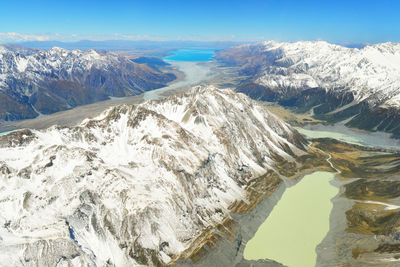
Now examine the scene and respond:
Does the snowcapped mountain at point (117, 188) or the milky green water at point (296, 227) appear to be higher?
the snowcapped mountain at point (117, 188)

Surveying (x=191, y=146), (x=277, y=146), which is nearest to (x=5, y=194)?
(x=191, y=146)

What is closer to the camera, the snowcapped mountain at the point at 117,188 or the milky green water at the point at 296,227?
the snowcapped mountain at the point at 117,188

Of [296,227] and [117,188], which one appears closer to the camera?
[117,188]

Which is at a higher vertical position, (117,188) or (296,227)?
(117,188)
